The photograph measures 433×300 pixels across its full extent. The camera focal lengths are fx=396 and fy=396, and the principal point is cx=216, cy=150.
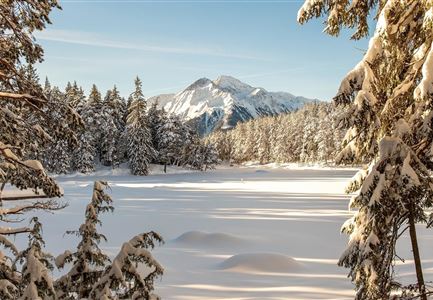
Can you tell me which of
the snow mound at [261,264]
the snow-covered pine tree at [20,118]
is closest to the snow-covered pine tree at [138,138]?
the snow mound at [261,264]

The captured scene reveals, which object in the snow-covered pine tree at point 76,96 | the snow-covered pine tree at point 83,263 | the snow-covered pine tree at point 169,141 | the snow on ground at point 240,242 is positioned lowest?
the snow on ground at point 240,242

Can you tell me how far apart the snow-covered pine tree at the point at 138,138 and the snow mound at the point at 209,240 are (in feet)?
160

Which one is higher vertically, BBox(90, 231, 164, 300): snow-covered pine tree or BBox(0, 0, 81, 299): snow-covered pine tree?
BBox(0, 0, 81, 299): snow-covered pine tree

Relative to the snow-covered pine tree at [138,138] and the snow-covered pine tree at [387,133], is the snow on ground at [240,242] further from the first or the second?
the snow-covered pine tree at [138,138]

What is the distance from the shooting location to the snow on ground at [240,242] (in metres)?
11.5

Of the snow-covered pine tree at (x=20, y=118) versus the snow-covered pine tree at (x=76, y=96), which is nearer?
the snow-covered pine tree at (x=20, y=118)

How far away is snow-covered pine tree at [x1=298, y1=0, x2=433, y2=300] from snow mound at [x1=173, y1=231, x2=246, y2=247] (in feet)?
38.9

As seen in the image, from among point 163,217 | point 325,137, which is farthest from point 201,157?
point 163,217

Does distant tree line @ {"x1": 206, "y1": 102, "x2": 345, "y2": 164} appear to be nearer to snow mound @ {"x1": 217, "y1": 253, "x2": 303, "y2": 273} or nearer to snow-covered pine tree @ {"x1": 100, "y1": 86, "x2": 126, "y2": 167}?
snow-covered pine tree @ {"x1": 100, "y1": 86, "x2": 126, "y2": 167}

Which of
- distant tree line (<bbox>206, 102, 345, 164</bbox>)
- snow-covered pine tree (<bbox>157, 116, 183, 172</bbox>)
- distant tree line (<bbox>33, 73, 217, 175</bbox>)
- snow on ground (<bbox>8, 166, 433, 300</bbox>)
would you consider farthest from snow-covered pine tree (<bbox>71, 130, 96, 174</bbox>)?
distant tree line (<bbox>206, 102, 345, 164</bbox>)

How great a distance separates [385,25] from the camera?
4355 mm

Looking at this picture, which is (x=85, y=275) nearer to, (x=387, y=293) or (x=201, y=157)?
(x=387, y=293)

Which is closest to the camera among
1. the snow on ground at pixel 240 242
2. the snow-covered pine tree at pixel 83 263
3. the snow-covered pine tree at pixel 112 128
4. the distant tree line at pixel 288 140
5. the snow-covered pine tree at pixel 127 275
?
Answer: the snow-covered pine tree at pixel 127 275

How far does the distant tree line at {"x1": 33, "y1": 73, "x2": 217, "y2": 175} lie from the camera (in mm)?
63531
